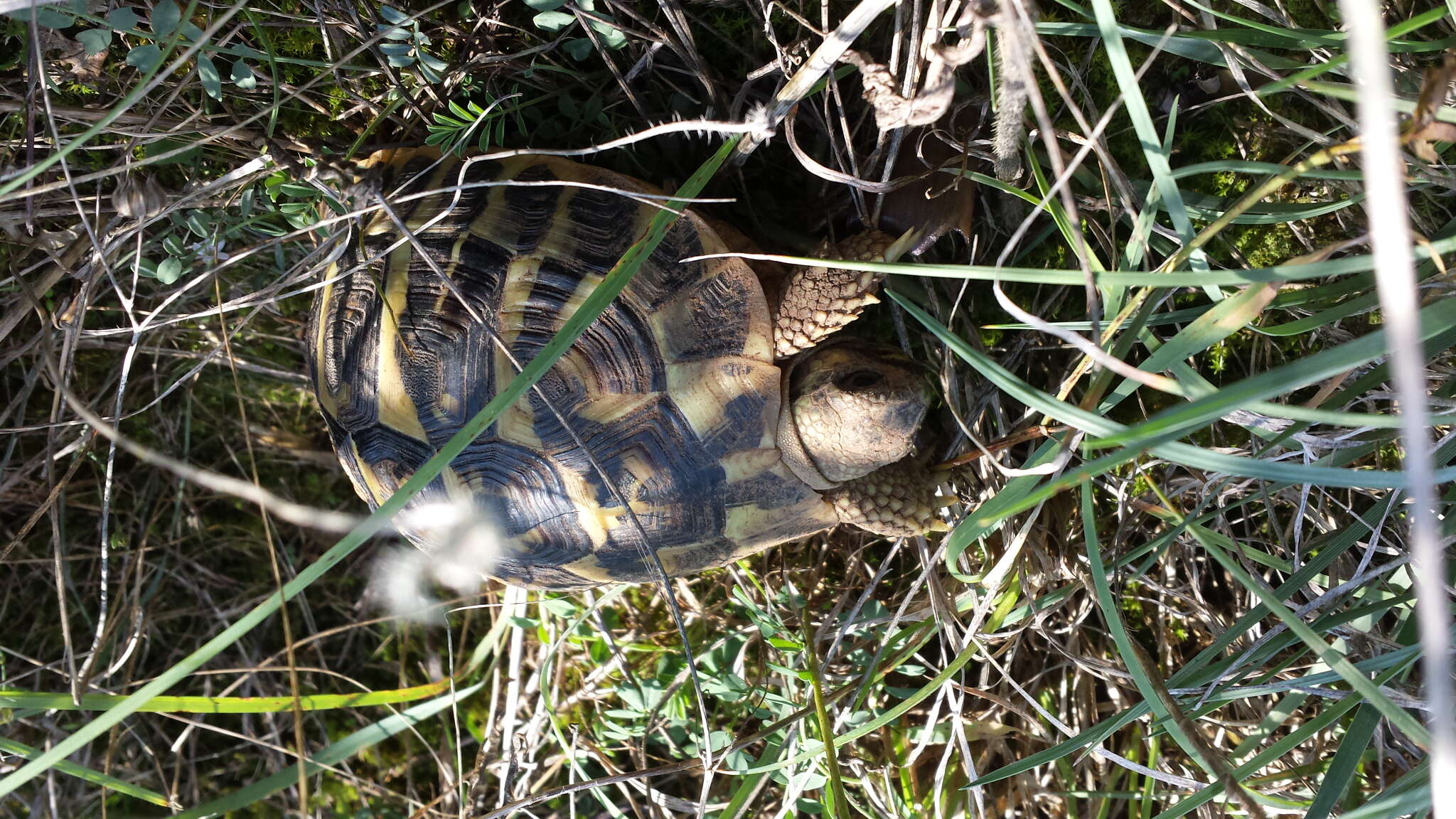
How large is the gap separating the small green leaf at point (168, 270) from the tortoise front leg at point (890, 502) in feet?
4.38

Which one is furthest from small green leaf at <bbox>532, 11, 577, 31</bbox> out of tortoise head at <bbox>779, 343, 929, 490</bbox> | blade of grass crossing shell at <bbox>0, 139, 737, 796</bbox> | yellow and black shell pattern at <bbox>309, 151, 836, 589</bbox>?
tortoise head at <bbox>779, 343, 929, 490</bbox>

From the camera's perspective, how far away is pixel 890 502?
1.67 m

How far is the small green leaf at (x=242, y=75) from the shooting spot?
1.52 metres

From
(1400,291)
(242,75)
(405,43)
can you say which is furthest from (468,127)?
(1400,291)

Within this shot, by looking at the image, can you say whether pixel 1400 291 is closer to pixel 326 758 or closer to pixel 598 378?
pixel 598 378

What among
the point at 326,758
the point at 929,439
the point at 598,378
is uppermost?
the point at 598,378

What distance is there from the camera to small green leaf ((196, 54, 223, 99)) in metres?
1.40

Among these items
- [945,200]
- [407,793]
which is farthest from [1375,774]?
[407,793]

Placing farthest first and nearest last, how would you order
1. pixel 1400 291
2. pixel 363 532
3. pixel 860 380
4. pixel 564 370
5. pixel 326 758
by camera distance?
pixel 326 758, pixel 860 380, pixel 564 370, pixel 363 532, pixel 1400 291

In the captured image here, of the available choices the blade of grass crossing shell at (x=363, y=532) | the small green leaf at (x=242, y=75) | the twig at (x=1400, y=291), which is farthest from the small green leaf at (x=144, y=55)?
the twig at (x=1400, y=291)

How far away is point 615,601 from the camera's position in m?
2.14

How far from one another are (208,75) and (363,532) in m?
0.92

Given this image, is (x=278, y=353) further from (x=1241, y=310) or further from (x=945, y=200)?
(x=1241, y=310)

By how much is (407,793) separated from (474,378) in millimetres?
1526
